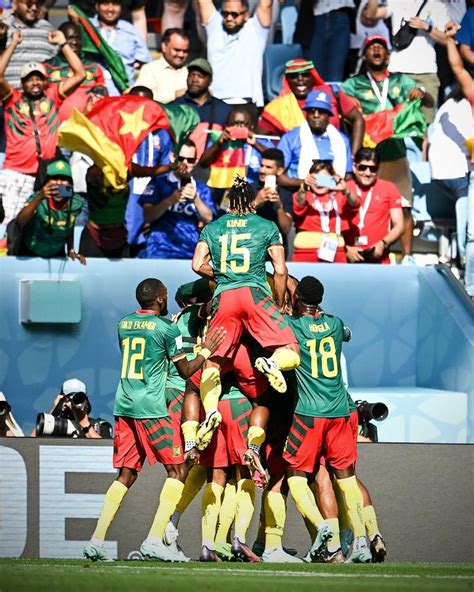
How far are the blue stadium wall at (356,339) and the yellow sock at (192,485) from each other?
2670 mm

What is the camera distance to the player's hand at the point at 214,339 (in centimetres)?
892

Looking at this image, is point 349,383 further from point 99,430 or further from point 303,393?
point 303,393

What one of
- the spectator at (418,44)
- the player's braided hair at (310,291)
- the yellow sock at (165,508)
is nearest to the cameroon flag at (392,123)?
the spectator at (418,44)

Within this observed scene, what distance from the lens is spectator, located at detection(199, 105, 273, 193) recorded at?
42.1ft

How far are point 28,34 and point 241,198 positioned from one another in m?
5.12

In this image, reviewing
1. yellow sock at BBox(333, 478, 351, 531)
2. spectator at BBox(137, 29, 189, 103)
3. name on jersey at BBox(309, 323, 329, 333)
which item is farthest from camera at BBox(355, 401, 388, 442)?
spectator at BBox(137, 29, 189, 103)

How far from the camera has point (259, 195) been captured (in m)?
12.2

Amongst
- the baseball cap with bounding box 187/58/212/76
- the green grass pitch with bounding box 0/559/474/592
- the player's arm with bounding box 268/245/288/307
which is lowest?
the green grass pitch with bounding box 0/559/474/592

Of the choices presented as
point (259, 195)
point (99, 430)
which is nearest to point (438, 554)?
point (99, 430)

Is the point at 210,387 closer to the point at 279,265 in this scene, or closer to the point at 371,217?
the point at 279,265

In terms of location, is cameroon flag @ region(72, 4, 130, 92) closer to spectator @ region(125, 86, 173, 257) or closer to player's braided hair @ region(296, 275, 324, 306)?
spectator @ region(125, 86, 173, 257)

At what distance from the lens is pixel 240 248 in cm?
911

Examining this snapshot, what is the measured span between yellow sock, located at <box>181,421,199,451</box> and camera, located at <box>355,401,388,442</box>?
179cm

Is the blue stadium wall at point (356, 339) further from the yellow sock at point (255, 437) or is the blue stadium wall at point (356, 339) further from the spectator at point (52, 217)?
the yellow sock at point (255, 437)
